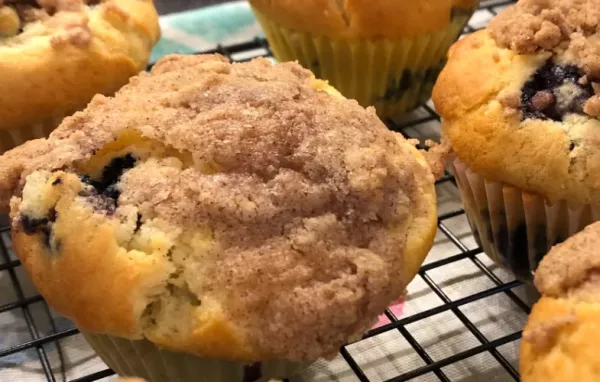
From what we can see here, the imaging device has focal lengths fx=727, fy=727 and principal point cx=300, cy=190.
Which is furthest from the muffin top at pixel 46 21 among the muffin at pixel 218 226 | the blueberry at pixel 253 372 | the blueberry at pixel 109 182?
the blueberry at pixel 253 372

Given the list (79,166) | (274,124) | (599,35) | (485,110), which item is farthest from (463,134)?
(79,166)

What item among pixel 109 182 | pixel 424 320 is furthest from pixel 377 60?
pixel 109 182

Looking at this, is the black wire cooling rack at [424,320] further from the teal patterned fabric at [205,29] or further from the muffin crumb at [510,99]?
the teal patterned fabric at [205,29]

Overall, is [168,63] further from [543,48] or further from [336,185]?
[543,48]

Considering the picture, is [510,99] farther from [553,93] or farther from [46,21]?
[46,21]

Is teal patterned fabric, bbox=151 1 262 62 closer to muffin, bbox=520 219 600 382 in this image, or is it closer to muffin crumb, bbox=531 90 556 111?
muffin crumb, bbox=531 90 556 111

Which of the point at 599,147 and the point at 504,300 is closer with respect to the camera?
the point at 599,147

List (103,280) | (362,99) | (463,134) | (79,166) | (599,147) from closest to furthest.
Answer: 1. (103,280)
2. (79,166)
3. (599,147)
4. (463,134)
5. (362,99)

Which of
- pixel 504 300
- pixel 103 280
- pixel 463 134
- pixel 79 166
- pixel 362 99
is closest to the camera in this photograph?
pixel 103 280
